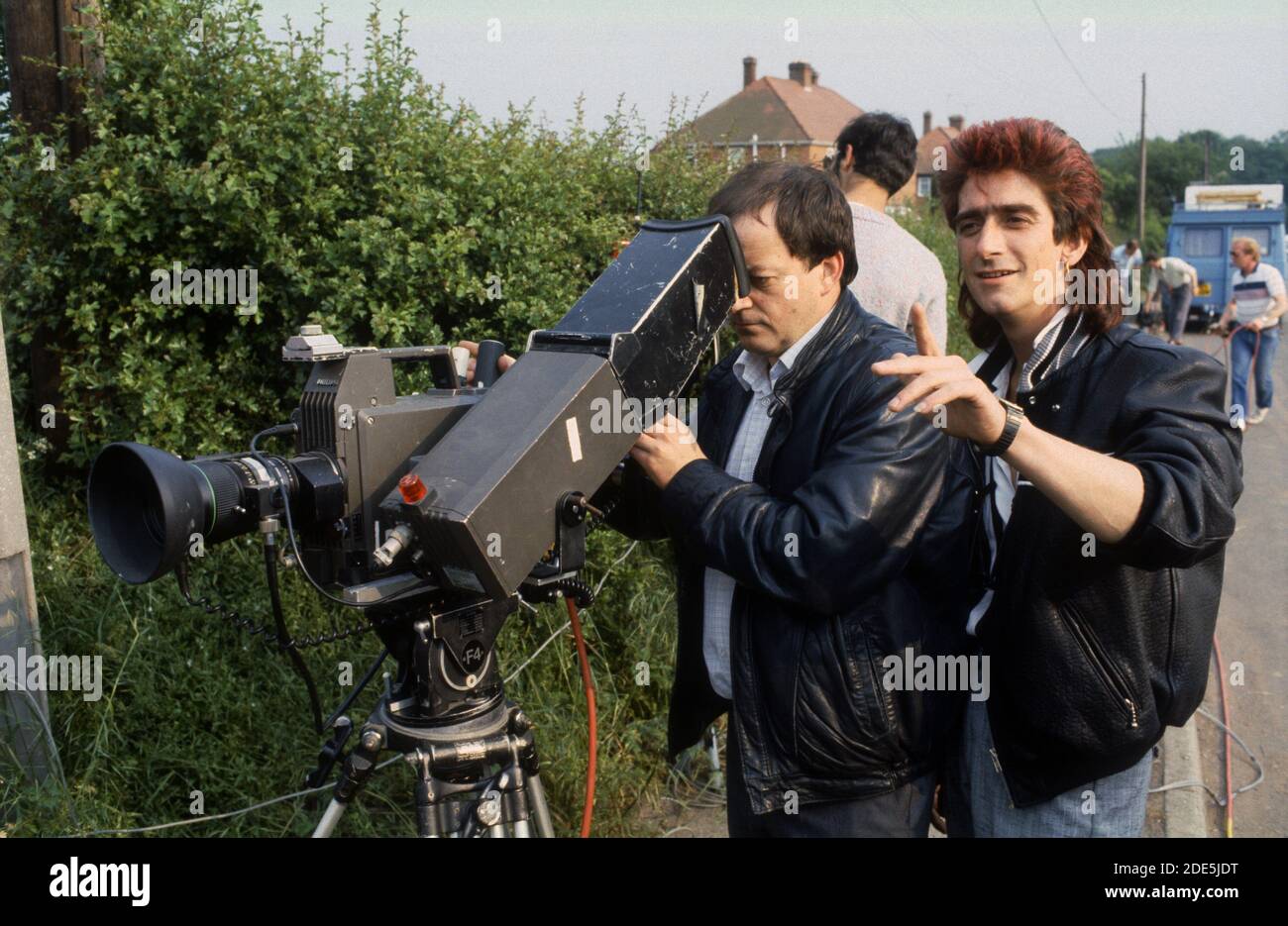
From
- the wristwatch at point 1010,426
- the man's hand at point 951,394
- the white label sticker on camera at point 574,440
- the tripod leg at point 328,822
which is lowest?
the tripod leg at point 328,822

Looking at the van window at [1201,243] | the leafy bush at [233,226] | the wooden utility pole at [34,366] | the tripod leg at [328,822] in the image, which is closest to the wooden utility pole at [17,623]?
the wooden utility pole at [34,366]

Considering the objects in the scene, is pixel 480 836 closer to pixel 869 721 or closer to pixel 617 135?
pixel 869 721

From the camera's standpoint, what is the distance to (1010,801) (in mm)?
2236

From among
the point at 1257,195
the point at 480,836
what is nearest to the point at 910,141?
the point at 480,836

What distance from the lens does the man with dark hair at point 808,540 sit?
7.03ft

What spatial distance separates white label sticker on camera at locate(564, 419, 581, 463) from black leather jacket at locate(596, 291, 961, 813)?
12.0 inches

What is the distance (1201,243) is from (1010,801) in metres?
25.6

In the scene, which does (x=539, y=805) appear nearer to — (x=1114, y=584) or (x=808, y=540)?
(x=808, y=540)

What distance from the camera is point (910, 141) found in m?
4.48

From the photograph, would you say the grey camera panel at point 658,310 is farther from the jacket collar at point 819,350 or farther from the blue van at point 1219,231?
the blue van at point 1219,231

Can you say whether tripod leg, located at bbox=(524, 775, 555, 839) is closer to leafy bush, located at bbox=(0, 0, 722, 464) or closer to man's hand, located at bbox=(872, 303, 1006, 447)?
man's hand, located at bbox=(872, 303, 1006, 447)

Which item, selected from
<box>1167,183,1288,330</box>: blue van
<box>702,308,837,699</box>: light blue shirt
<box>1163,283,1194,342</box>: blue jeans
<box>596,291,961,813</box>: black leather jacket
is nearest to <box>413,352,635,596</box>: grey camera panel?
<box>596,291,961,813</box>: black leather jacket

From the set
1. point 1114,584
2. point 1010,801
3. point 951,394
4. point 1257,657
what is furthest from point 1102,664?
point 1257,657

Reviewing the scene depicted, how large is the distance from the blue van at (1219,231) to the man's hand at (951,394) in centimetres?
2483
